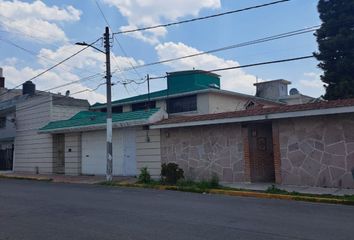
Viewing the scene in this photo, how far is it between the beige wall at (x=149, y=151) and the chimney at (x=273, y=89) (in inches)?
796

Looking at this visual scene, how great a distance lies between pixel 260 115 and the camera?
1672cm

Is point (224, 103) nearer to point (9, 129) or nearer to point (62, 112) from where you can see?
point (62, 112)

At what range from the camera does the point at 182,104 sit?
102 ft

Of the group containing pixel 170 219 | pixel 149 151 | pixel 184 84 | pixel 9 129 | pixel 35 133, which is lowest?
pixel 170 219

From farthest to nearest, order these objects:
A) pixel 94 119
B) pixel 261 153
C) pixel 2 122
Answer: pixel 2 122, pixel 94 119, pixel 261 153

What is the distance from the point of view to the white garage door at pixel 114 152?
23.3m

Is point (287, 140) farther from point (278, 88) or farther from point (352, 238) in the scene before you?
point (278, 88)

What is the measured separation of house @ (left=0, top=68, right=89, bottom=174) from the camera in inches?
1166

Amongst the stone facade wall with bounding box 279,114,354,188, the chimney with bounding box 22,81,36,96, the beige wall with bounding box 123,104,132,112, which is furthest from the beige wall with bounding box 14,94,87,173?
the stone facade wall with bounding box 279,114,354,188

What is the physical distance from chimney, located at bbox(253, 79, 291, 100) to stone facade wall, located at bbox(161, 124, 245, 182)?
20.7 metres

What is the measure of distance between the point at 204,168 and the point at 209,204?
7.27 metres

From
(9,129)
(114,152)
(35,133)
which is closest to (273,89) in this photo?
(114,152)

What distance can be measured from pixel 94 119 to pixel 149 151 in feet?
16.9

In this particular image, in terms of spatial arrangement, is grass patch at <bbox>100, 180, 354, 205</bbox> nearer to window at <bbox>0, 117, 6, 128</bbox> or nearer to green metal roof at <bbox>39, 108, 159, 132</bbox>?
green metal roof at <bbox>39, 108, 159, 132</bbox>
